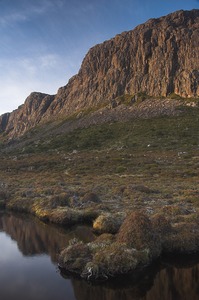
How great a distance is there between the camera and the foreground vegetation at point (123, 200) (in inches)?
784

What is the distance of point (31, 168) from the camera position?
74.4m

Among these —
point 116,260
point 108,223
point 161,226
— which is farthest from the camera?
point 108,223

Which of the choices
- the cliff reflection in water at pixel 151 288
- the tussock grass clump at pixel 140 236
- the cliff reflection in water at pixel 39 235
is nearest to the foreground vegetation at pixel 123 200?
the tussock grass clump at pixel 140 236

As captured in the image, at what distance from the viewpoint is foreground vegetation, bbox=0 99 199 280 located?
19.9 metres

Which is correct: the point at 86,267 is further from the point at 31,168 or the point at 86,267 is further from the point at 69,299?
the point at 31,168

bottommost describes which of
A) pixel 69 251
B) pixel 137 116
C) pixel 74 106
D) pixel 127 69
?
pixel 69 251

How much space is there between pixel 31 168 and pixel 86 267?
57.4 meters

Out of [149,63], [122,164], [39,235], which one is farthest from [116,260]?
[149,63]

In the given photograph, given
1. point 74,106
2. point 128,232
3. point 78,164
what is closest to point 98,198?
point 128,232

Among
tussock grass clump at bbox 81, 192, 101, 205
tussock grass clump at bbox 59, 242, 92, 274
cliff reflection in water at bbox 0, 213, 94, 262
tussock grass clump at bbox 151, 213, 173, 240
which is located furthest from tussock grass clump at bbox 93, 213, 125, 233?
tussock grass clump at bbox 81, 192, 101, 205

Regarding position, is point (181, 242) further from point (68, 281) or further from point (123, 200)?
point (123, 200)

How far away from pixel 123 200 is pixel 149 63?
140082mm

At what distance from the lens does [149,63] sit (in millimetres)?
166500

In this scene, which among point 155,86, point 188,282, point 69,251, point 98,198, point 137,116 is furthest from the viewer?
point 155,86
